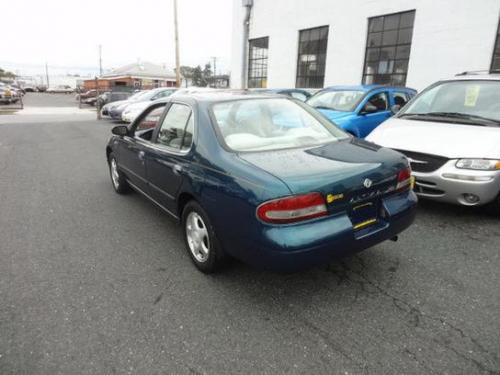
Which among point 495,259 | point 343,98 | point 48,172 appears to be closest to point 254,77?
point 343,98

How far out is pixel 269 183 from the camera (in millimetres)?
2404

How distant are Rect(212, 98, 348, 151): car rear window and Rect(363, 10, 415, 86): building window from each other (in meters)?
11.1

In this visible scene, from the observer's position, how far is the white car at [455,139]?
3.91 meters

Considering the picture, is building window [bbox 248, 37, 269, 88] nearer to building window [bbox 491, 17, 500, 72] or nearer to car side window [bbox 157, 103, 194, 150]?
building window [bbox 491, 17, 500, 72]

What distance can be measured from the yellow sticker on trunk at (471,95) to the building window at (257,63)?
15.2 metres

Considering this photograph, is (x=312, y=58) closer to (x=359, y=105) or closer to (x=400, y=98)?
(x=400, y=98)

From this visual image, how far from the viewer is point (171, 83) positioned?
6775 centimetres

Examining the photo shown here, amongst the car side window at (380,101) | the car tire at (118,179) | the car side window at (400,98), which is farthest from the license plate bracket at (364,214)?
the car side window at (400,98)

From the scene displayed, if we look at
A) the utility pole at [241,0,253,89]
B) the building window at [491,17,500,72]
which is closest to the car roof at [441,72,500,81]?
the building window at [491,17,500,72]

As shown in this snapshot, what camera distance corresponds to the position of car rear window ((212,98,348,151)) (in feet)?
10.0

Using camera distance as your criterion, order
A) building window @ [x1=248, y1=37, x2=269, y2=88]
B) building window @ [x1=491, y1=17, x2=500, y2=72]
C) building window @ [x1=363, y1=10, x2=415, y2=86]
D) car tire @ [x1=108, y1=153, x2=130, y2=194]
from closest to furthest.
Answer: car tire @ [x1=108, y1=153, x2=130, y2=194] < building window @ [x1=491, y1=17, x2=500, y2=72] < building window @ [x1=363, y1=10, x2=415, y2=86] < building window @ [x1=248, y1=37, x2=269, y2=88]

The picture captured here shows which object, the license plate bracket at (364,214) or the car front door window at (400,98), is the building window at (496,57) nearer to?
the car front door window at (400,98)

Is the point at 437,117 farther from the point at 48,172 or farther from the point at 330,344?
the point at 48,172

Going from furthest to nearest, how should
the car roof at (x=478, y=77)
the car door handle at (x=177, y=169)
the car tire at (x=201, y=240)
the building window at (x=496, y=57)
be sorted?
1. the building window at (x=496, y=57)
2. the car roof at (x=478, y=77)
3. the car door handle at (x=177, y=169)
4. the car tire at (x=201, y=240)
